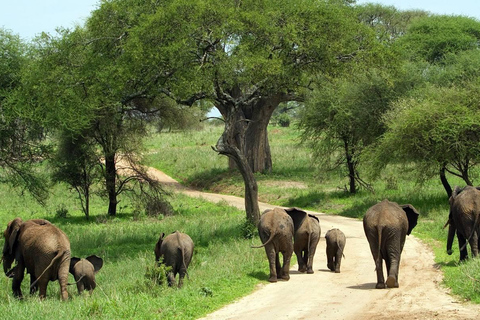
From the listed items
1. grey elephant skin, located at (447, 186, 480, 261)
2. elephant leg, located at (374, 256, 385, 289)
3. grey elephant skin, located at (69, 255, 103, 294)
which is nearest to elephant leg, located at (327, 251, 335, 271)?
elephant leg, located at (374, 256, 385, 289)

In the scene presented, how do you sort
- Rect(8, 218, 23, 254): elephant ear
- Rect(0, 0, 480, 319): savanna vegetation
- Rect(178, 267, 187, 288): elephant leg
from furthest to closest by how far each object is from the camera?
Rect(0, 0, 480, 319): savanna vegetation
Rect(8, 218, 23, 254): elephant ear
Rect(178, 267, 187, 288): elephant leg

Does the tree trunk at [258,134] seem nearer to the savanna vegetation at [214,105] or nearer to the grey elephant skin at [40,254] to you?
the savanna vegetation at [214,105]

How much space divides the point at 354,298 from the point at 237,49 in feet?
42.7

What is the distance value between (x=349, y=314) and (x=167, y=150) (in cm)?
5247

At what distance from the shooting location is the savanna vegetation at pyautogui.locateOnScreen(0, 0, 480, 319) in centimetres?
2266

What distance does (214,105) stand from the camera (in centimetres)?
2945

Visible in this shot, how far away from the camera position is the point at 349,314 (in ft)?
37.9

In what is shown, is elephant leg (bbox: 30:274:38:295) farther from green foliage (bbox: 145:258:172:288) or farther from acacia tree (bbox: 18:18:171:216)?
acacia tree (bbox: 18:18:171:216)

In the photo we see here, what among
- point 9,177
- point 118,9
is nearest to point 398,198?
point 118,9

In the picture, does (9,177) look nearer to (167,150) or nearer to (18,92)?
(18,92)

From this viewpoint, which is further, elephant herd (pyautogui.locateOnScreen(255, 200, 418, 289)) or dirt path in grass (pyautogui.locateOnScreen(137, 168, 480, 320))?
elephant herd (pyautogui.locateOnScreen(255, 200, 418, 289))

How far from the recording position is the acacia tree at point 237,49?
2312 centimetres

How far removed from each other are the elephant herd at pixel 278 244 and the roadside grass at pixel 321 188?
1.22 m

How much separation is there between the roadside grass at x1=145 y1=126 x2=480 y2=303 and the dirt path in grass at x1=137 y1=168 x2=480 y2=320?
0.49 meters
